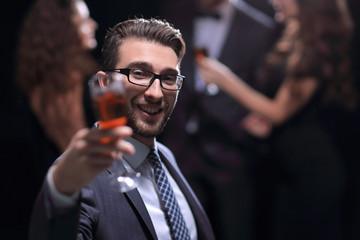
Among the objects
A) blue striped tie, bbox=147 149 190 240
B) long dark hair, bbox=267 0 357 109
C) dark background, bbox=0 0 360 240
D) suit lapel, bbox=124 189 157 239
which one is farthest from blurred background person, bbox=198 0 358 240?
suit lapel, bbox=124 189 157 239

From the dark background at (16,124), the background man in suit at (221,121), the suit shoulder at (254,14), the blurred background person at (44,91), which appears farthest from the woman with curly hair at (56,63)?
the suit shoulder at (254,14)

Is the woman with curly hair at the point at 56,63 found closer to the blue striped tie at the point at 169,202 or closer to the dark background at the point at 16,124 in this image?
the dark background at the point at 16,124

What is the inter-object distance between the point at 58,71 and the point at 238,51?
1.32m

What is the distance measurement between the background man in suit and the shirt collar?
177 cm

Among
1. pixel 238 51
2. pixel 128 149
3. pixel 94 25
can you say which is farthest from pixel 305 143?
pixel 128 149

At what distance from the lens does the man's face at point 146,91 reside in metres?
1.22

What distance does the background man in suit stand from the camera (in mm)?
3082

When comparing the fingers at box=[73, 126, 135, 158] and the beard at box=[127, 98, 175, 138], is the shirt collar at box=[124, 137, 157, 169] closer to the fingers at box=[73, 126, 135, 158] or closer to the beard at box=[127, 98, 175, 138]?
the beard at box=[127, 98, 175, 138]

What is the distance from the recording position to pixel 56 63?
2832 millimetres

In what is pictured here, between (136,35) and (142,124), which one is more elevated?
(136,35)

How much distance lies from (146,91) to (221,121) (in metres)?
2.01

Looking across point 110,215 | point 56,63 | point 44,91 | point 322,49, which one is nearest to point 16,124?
point 44,91

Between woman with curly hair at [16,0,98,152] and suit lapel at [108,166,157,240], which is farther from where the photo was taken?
woman with curly hair at [16,0,98,152]

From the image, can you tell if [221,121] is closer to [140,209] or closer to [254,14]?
[254,14]
